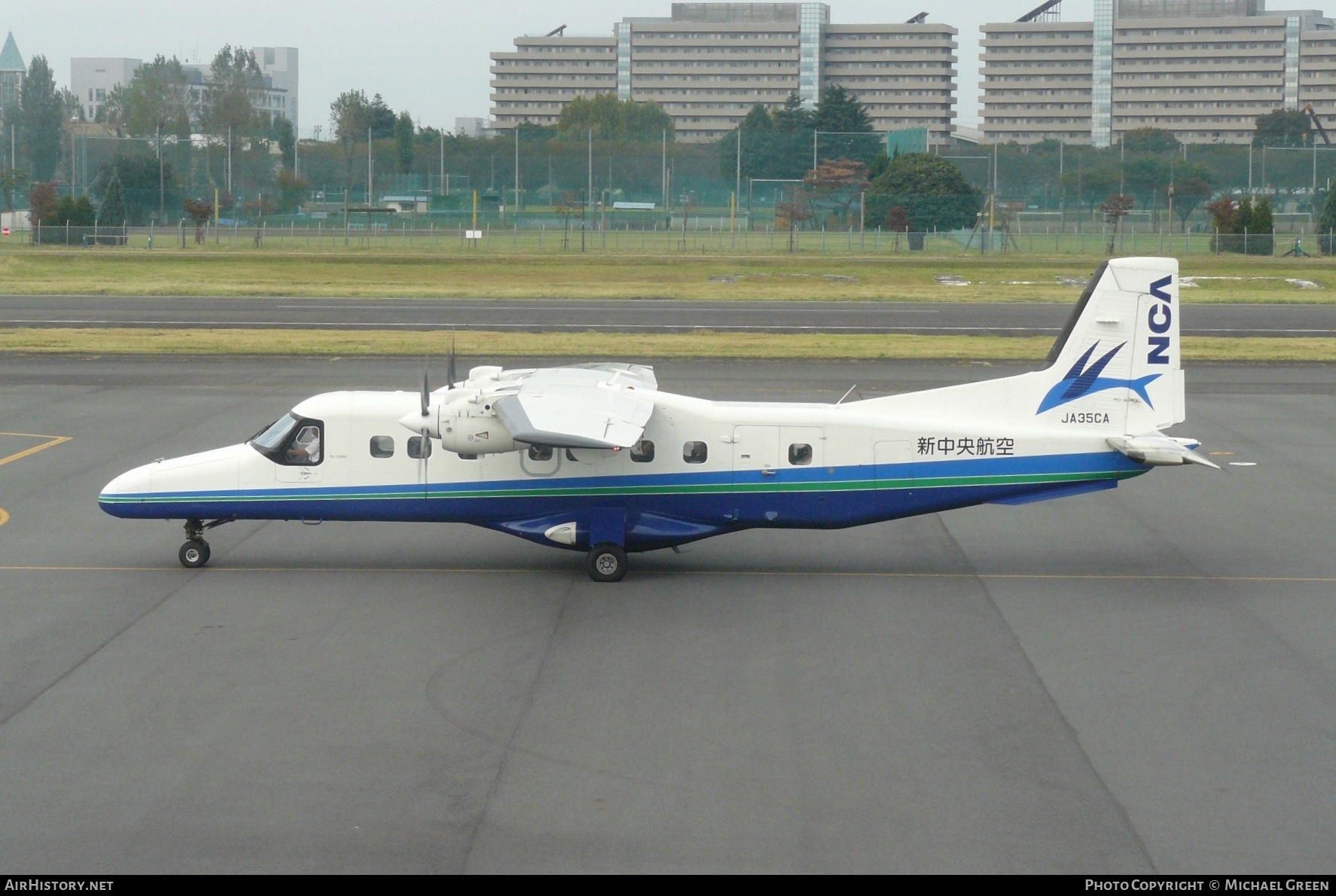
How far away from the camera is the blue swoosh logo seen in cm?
1994

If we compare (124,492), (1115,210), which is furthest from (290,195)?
(124,492)

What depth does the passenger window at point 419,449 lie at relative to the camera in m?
19.7

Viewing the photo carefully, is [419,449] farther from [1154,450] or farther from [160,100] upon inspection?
[160,100]

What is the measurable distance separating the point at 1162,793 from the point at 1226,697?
314cm

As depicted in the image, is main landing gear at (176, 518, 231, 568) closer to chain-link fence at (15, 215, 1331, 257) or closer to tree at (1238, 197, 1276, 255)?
chain-link fence at (15, 215, 1331, 257)

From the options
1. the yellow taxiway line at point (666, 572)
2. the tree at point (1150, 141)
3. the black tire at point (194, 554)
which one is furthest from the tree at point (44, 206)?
the tree at point (1150, 141)

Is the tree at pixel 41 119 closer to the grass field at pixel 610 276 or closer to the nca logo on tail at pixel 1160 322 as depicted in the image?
the grass field at pixel 610 276

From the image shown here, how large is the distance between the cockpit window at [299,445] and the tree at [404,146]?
4127 inches

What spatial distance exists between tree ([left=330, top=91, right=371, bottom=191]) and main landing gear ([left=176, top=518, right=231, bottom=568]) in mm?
115218

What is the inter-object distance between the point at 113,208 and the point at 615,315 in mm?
63602

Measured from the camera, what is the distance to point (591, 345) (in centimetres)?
4666

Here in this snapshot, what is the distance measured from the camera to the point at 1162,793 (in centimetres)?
1198

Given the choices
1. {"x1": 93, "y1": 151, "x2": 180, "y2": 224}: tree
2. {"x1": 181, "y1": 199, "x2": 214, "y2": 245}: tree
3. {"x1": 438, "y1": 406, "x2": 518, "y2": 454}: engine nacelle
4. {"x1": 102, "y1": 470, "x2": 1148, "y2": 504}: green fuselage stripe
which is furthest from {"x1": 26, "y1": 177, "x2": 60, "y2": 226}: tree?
{"x1": 438, "y1": 406, "x2": 518, "y2": 454}: engine nacelle

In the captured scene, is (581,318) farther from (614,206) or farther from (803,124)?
(803,124)
